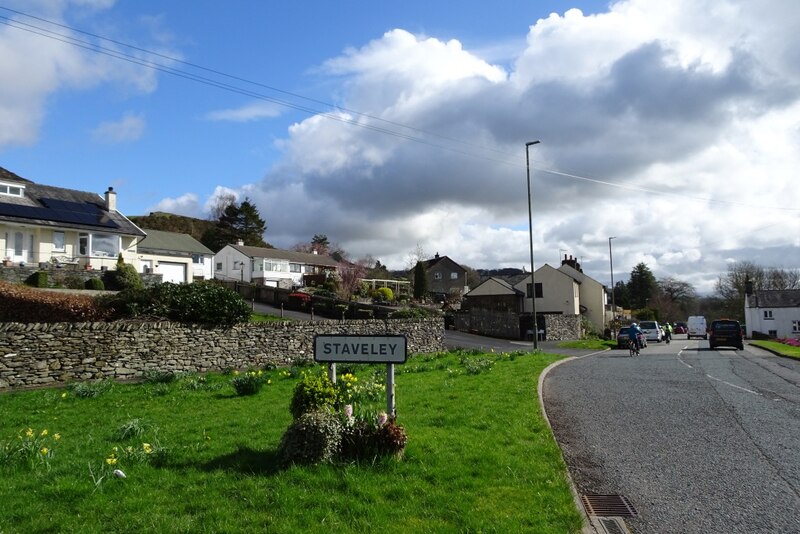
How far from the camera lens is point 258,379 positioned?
549 inches

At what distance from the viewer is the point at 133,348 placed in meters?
17.9

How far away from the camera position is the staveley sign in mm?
7148

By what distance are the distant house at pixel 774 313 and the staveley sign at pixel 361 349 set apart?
267ft

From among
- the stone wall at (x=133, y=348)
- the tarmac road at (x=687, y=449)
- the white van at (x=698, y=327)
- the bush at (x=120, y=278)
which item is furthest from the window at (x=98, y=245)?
the white van at (x=698, y=327)

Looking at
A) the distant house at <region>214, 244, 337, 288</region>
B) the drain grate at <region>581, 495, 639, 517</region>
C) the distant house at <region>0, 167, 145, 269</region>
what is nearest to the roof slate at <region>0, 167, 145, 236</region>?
the distant house at <region>0, 167, 145, 269</region>

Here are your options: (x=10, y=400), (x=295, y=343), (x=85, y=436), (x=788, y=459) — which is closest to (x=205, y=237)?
(x=295, y=343)

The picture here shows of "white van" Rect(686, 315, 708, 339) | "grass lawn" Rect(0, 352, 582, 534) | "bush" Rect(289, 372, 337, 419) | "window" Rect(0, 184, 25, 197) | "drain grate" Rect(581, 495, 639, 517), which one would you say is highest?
"window" Rect(0, 184, 25, 197)

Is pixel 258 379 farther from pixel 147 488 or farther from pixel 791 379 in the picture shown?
pixel 791 379

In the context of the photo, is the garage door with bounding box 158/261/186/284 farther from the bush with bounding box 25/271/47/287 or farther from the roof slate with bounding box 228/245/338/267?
the bush with bounding box 25/271/47/287

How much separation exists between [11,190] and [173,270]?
14741mm

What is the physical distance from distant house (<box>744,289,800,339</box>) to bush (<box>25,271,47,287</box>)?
256 ft

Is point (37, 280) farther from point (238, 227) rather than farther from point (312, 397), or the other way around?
point (238, 227)

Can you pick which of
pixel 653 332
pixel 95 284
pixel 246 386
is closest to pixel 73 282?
pixel 95 284

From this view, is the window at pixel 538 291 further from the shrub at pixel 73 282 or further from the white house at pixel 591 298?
the shrub at pixel 73 282
